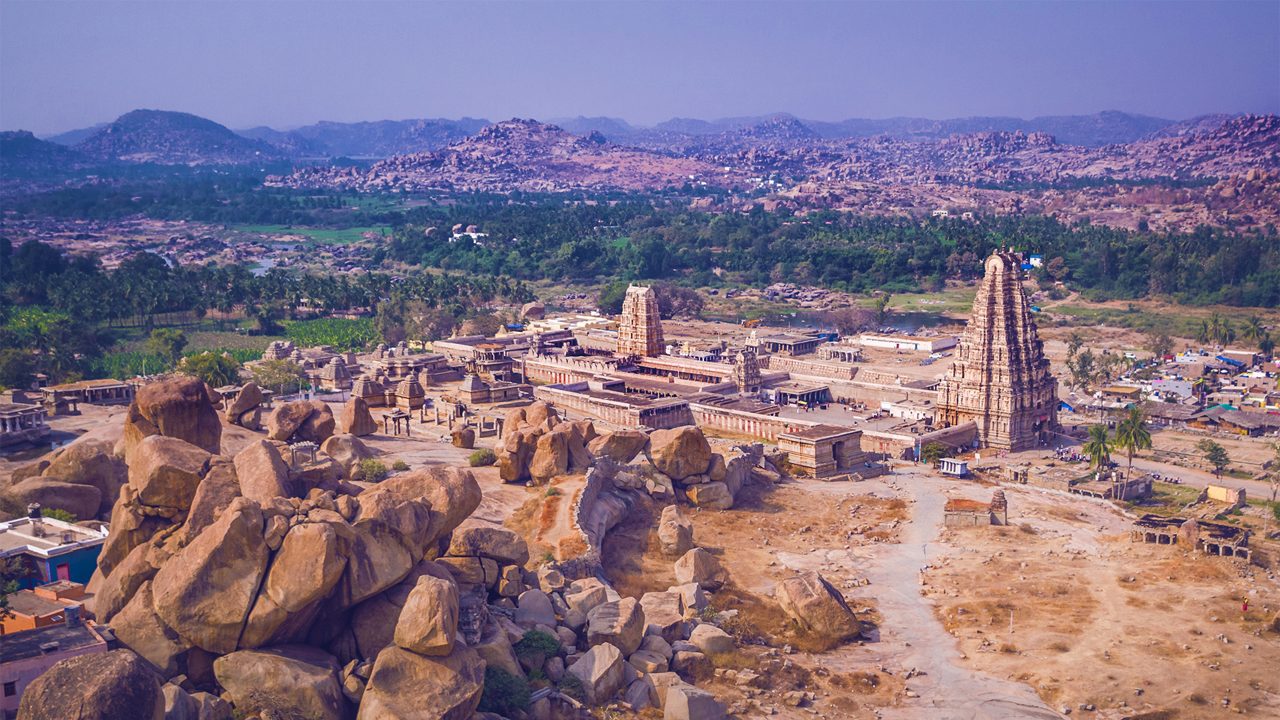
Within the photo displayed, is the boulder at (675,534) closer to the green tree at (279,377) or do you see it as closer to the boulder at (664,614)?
the boulder at (664,614)

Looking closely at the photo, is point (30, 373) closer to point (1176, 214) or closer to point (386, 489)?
point (386, 489)

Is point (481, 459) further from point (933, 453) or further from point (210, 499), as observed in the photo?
point (933, 453)

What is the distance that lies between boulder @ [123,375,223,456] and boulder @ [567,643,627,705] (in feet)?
48.8

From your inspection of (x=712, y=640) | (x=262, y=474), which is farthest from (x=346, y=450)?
(x=712, y=640)

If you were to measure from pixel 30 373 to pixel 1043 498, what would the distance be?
55.9 metres

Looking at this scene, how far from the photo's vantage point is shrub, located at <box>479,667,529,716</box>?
1051 inches

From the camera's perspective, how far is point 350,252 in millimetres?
177500

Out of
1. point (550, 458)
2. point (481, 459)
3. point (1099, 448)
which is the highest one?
point (550, 458)

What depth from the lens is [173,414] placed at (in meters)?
37.5

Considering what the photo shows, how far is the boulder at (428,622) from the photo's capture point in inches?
988

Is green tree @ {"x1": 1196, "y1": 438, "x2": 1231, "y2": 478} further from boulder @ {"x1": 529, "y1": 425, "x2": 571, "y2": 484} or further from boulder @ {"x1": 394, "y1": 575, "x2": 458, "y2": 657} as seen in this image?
boulder @ {"x1": 394, "y1": 575, "x2": 458, "y2": 657}

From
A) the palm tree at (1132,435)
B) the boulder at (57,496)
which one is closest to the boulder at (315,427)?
the boulder at (57,496)

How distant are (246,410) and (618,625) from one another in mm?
28983

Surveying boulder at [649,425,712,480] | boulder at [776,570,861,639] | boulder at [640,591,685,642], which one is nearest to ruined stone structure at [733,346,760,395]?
boulder at [649,425,712,480]
